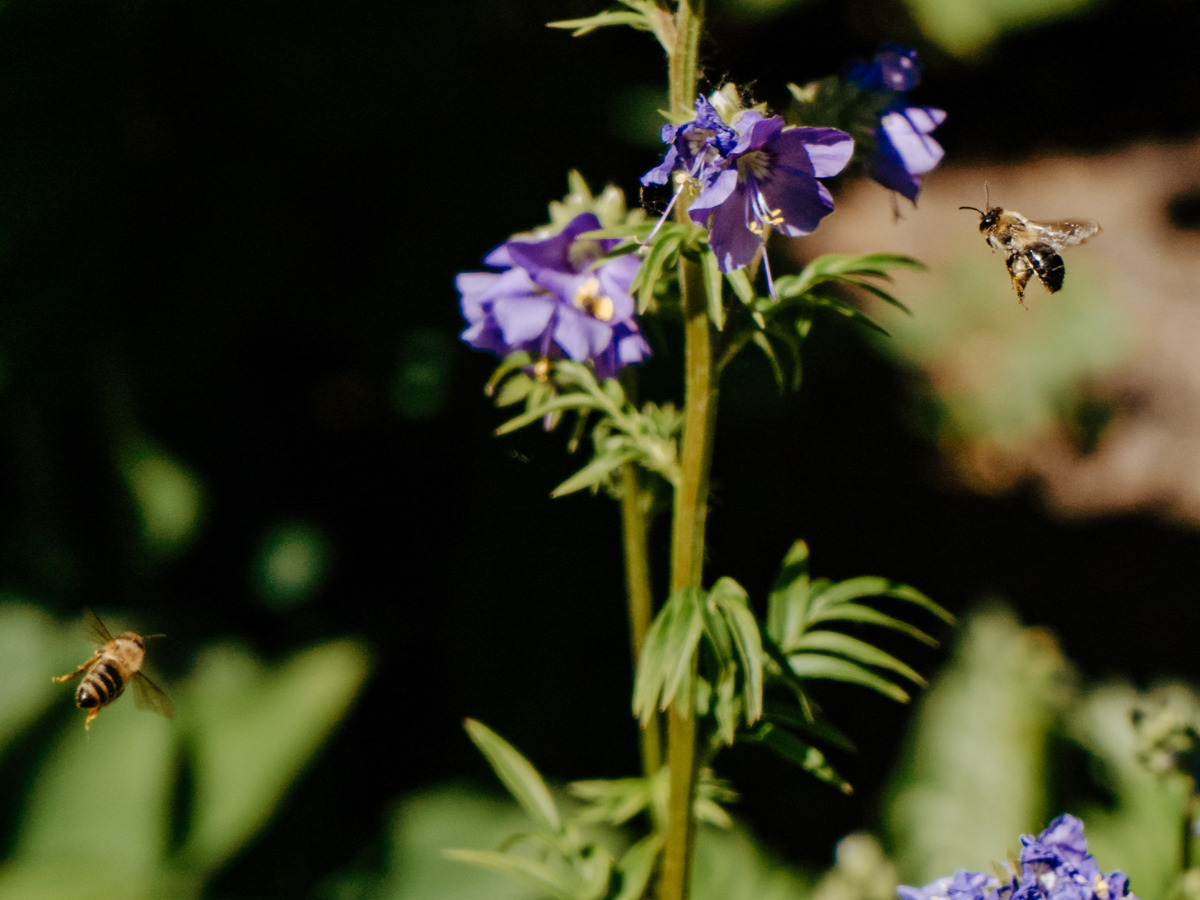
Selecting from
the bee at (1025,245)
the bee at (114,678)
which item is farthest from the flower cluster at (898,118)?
the bee at (114,678)

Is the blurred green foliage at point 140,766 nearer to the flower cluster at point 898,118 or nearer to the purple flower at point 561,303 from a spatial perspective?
the purple flower at point 561,303

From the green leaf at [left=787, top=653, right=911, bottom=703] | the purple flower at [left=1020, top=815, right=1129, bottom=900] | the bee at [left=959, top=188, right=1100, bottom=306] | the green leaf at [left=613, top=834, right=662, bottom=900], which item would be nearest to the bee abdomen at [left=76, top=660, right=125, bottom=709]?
the green leaf at [left=613, top=834, right=662, bottom=900]

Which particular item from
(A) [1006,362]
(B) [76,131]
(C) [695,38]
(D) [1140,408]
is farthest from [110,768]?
(D) [1140,408]

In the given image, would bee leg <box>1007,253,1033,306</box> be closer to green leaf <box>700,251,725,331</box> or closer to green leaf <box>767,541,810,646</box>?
green leaf <box>767,541,810,646</box>

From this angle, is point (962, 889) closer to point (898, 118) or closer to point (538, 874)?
point (538, 874)

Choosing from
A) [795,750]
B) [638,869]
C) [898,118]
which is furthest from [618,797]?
[898,118]

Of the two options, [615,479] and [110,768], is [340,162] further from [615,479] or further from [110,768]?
[615,479]
